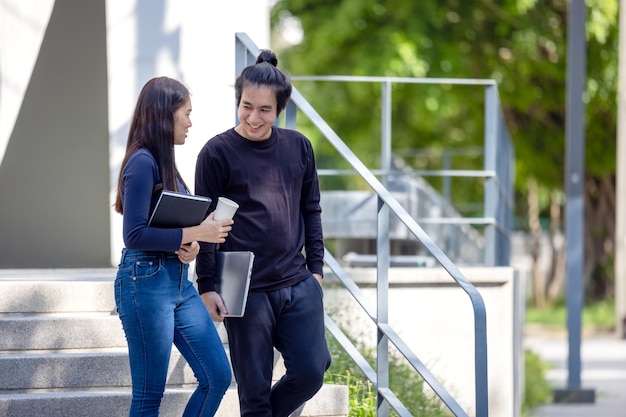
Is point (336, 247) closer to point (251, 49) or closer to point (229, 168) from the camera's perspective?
point (251, 49)

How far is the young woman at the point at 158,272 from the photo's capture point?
3.97 meters

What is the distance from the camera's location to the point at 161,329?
401 centimetres

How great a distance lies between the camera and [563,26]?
18344 millimetres

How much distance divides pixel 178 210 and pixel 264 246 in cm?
36

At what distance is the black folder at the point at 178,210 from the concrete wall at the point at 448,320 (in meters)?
2.90

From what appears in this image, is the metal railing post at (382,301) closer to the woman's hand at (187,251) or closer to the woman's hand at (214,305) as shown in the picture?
the woman's hand at (214,305)

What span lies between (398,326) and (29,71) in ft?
9.38

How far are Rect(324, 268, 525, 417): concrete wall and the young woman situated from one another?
2.75 m

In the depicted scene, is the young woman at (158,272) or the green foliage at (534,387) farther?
the green foliage at (534,387)

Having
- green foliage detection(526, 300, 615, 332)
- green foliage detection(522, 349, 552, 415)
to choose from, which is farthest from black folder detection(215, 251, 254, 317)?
green foliage detection(526, 300, 615, 332)

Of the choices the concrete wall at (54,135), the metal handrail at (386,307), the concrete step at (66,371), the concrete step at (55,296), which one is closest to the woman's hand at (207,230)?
the metal handrail at (386,307)

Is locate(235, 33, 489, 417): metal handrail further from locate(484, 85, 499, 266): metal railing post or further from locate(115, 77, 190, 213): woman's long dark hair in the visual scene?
locate(484, 85, 499, 266): metal railing post

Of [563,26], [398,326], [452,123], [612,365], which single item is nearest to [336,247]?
[398,326]

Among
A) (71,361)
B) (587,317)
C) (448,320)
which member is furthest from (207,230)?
(587,317)
